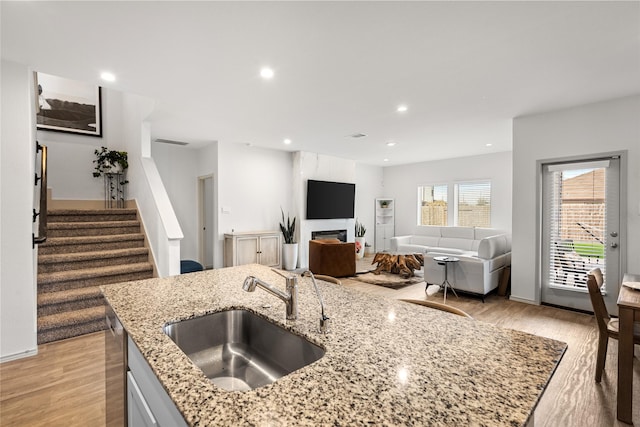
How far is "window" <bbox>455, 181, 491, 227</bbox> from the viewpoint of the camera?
7.06 m

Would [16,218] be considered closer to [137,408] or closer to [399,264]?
[137,408]

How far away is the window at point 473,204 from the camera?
7.06 m

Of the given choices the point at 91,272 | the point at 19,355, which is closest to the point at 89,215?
the point at 91,272

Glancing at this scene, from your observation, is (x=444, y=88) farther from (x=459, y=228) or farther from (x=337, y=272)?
(x=459, y=228)

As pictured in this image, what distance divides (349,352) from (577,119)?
4447 mm

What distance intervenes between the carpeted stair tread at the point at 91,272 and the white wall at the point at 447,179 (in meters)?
6.25

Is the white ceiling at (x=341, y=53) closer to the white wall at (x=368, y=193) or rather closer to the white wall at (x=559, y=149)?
the white wall at (x=559, y=149)

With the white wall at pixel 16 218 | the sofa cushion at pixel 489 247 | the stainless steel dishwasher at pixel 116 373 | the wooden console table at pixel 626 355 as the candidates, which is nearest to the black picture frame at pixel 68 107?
the white wall at pixel 16 218

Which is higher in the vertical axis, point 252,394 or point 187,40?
point 187,40

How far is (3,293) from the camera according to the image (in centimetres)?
254

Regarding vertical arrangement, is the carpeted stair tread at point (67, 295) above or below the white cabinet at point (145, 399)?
below

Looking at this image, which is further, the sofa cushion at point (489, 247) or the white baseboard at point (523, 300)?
the sofa cushion at point (489, 247)

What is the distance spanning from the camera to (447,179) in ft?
25.3

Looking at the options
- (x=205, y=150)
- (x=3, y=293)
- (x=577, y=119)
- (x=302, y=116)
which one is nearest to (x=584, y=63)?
(x=577, y=119)
